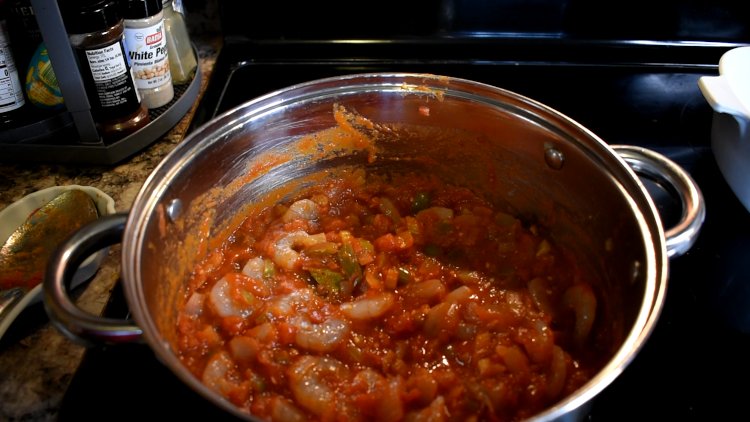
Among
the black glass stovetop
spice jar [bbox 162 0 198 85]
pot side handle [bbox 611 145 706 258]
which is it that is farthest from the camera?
spice jar [bbox 162 0 198 85]

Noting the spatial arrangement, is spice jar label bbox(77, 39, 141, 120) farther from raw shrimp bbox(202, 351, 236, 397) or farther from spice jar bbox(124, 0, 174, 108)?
raw shrimp bbox(202, 351, 236, 397)

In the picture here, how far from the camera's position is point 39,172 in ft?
5.93

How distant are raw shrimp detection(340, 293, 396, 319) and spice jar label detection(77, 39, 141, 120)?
0.96 meters

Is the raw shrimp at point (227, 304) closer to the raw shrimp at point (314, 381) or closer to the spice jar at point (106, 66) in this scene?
the raw shrimp at point (314, 381)

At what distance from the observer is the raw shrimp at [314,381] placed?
1256 millimetres

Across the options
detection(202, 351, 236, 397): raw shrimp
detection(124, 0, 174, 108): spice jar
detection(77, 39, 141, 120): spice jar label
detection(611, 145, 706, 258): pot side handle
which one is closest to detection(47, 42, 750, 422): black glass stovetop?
detection(202, 351, 236, 397): raw shrimp

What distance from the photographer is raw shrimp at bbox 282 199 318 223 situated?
5.59ft

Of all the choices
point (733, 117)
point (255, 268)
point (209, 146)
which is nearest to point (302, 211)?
point (255, 268)

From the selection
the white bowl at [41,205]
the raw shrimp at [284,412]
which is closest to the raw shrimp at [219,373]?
the raw shrimp at [284,412]

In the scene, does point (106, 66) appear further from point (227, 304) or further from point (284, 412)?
Answer: point (284, 412)

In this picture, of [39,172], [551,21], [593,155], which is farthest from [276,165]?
[551,21]

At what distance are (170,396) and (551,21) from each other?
6.20ft

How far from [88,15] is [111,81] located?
0.21 metres

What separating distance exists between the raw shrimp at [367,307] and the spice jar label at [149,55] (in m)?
1.04
